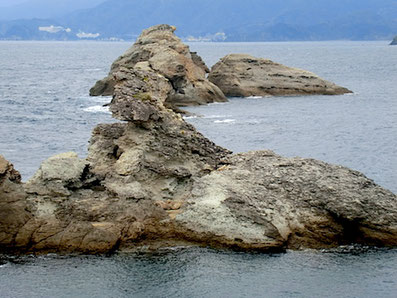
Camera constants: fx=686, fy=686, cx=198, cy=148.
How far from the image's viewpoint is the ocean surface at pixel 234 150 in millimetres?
24828

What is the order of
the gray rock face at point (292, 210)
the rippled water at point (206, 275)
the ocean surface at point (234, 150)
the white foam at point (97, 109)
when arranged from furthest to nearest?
the white foam at point (97, 109) → the gray rock face at point (292, 210) → the ocean surface at point (234, 150) → the rippled water at point (206, 275)

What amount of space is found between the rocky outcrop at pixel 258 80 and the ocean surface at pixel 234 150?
3151 millimetres

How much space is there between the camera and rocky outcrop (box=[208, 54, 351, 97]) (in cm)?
8769

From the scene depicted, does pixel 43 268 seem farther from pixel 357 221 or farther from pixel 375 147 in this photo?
pixel 375 147

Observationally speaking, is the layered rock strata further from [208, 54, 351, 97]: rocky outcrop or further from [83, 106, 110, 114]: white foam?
[208, 54, 351, 97]: rocky outcrop

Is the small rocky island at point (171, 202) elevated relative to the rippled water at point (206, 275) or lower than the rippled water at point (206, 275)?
elevated

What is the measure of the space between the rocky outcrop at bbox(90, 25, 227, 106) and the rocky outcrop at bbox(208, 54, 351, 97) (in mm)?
3977

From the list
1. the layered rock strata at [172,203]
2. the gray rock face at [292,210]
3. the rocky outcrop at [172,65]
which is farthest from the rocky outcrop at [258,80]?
the gray rock face at [292,210]

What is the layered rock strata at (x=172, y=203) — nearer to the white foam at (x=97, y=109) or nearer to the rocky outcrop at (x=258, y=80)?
the white foam at (x=97, y=109)

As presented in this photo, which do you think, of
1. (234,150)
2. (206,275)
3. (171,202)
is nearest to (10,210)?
(171,202)

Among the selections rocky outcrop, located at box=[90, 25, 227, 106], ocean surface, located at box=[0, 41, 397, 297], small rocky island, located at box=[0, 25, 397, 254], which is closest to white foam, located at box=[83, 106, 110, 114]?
ocean surface, located at box=[0, 41, 397, 297]

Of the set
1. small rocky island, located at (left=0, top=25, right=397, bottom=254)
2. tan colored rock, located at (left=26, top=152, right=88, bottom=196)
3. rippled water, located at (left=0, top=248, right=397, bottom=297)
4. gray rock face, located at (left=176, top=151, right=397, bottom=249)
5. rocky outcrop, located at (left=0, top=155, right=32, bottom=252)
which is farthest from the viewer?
tan colored rock, located at (left=26, top=152, right=88, bottom=196)

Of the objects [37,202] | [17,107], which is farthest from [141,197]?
[17,107]

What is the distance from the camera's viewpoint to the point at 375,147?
5216cm
